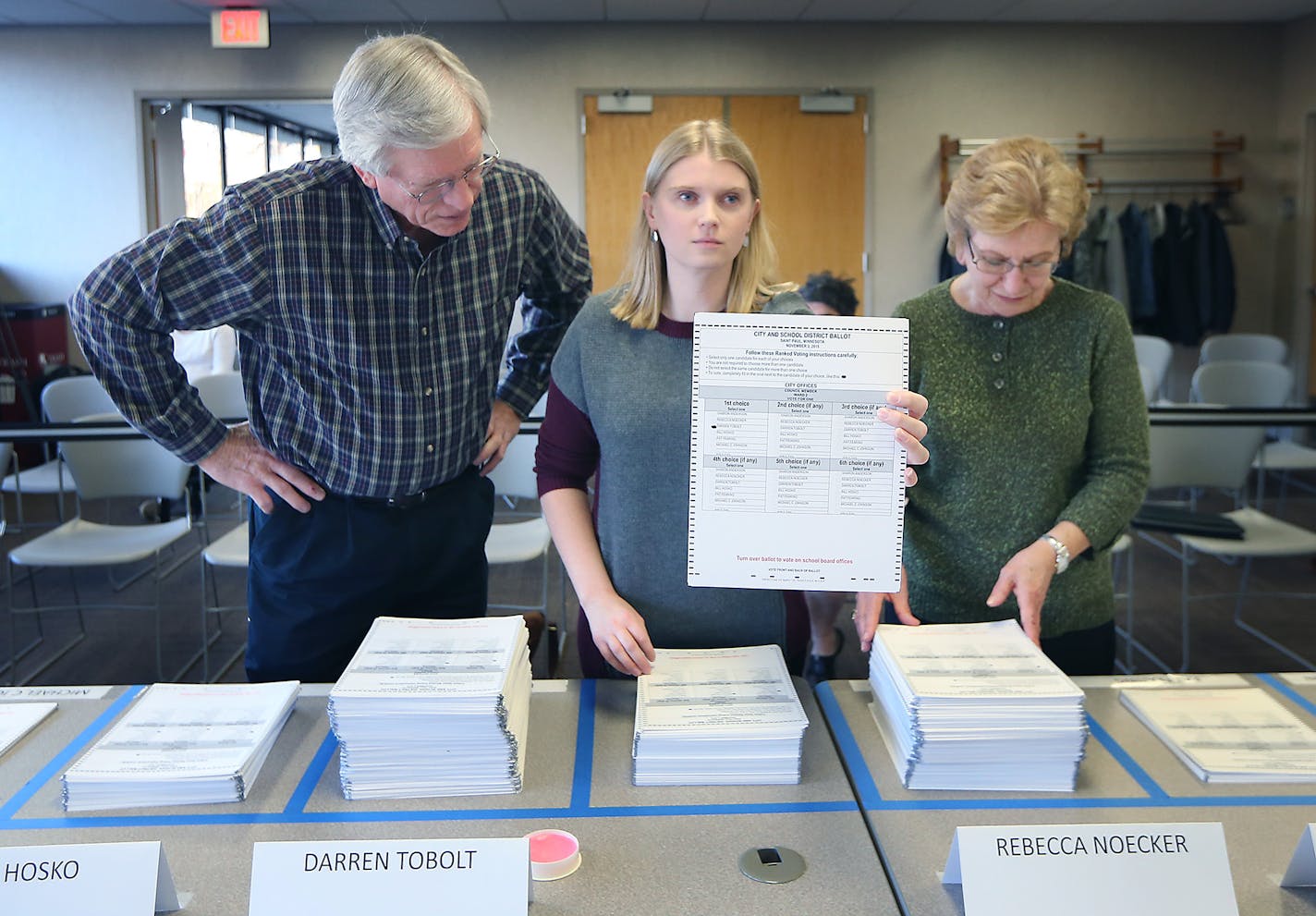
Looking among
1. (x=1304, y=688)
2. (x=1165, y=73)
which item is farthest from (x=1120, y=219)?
(x=1304, y=688)

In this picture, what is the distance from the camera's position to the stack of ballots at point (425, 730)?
50.4 inches

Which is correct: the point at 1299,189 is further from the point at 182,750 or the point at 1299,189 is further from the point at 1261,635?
the point at 182,750

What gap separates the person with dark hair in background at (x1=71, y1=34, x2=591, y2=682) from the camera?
1.67 m

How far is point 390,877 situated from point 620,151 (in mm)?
6682

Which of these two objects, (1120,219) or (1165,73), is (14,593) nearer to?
(1120,219)

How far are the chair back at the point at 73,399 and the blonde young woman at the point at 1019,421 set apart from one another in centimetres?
393

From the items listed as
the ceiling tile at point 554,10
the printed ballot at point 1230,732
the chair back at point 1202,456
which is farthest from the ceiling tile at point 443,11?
the printed ballot at point 1230,732

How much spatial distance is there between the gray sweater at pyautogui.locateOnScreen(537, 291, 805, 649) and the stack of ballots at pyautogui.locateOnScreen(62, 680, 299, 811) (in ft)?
1.72

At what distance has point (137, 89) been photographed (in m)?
7.19

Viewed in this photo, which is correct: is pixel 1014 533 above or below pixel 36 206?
below

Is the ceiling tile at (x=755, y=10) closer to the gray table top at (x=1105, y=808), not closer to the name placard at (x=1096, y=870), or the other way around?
the gray table top at (x=1105, y=808)

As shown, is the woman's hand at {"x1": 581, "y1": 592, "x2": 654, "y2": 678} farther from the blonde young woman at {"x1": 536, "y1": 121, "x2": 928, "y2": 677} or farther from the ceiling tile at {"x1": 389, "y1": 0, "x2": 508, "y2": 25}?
the ceiling tile at {"x1": 389, "y1": 0, "x2": 508, "y2": 25}

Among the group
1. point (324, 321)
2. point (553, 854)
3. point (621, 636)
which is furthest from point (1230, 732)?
point (324, 321)

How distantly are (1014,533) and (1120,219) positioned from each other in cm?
636
